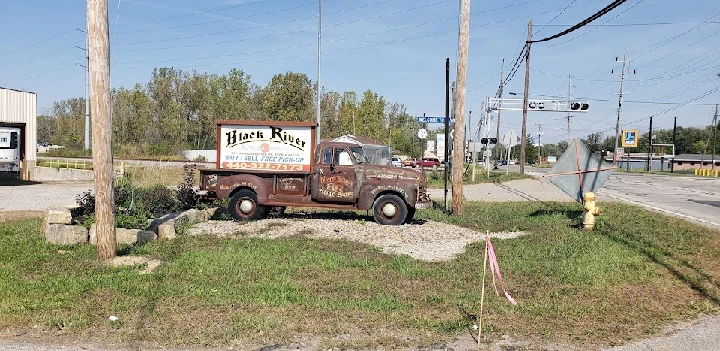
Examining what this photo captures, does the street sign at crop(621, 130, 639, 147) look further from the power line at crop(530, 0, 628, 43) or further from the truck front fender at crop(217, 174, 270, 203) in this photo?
the truck front fender at crop(217, 174, 270, 203)

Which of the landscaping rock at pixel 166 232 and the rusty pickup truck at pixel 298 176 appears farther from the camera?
the rusty pickup truck at pixel 298 176

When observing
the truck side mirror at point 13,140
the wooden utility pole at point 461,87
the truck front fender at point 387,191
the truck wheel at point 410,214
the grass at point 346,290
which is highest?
the wooden utility pole at point 461,87

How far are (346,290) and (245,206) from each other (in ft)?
23.6

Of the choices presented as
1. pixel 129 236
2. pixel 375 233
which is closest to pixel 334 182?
pixel 375 233

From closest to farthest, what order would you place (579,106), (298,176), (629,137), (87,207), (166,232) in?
(166,232)
(87,207)
(298,176)
(579,106)
(629,137)

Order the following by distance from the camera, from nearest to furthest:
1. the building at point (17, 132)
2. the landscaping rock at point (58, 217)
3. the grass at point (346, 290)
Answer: the grass at point (346, 290) < the landscaping rock at point (58, 217) < the building at point (17, 132)

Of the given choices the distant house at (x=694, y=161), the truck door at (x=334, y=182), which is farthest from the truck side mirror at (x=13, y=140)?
the distant house at (x=694, y=161)

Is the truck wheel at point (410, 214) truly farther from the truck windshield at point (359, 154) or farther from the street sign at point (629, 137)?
the street sign at point (629, 137)

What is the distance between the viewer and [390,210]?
47.0ft

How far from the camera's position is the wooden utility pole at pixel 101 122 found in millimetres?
9406

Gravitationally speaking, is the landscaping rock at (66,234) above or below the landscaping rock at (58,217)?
below

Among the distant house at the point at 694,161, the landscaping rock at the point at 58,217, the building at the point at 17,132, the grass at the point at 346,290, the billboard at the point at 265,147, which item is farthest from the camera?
the distant house at the point at 694,161

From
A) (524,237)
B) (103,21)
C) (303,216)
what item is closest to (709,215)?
(524,237)

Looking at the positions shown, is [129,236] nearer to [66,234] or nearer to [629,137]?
[66,234]
